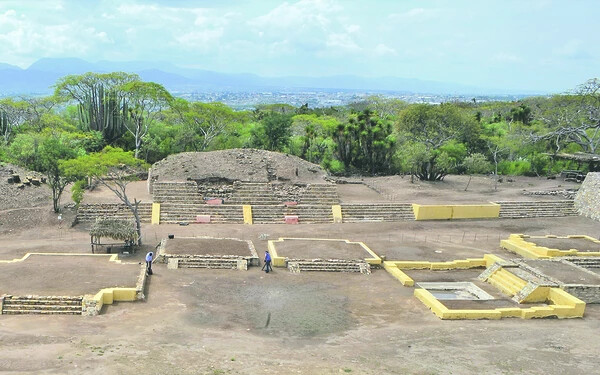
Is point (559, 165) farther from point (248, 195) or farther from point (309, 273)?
point (309, 273)

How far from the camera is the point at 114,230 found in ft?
76.3

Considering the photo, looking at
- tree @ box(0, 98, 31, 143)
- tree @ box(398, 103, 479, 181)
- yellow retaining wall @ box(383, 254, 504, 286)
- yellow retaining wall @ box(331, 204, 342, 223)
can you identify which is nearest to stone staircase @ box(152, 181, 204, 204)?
yellow retaining wall @ box(331, 204, 342, 223)

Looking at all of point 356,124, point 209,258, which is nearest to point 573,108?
→ point 356,124

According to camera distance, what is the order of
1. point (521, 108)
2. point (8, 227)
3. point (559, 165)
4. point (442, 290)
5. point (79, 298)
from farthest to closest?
point (521, 108) < point (559, 165) < point (8, 227) < point (442, 290) < point (79, 298)

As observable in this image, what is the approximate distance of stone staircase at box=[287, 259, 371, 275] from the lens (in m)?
22.9

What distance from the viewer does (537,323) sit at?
60.5ft

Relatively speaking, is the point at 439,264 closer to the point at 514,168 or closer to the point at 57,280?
the point at 57,280

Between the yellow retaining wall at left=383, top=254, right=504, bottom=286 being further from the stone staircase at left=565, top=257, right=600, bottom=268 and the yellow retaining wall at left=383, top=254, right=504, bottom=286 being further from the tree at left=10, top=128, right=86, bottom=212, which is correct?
the tree at left=10, top=128, right=86, bottom=212

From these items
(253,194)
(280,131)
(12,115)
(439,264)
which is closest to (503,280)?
(439,264)

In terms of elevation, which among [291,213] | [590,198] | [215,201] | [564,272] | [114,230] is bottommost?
[564,272]

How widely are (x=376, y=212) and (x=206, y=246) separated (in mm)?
13141

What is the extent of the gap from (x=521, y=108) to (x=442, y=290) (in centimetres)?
5022

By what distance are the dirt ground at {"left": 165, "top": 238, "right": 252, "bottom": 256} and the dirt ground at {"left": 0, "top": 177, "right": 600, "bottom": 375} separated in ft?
3.99

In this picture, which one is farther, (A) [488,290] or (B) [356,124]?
(B) [356,124]
